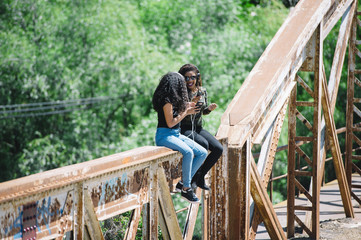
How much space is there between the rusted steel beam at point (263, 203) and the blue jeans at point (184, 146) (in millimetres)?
735

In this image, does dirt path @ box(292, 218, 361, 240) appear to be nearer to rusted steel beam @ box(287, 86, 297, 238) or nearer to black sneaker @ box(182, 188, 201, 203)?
rusted steel beam @ box(287, 86, 297, 238)

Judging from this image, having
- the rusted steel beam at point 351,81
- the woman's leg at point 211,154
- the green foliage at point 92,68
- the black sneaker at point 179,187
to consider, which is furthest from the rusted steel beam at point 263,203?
the green foliage at point 92,68

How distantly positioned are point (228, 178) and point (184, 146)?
0.74 metres

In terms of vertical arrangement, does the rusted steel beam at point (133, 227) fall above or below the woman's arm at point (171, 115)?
below

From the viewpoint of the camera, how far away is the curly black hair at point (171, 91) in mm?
3896

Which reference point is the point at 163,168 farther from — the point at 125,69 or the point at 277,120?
the point at 125,69

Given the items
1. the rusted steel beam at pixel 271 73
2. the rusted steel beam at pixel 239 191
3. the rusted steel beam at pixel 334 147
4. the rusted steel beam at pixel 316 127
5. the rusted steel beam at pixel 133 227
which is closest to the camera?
the rusted steel beam at pixel 133 227

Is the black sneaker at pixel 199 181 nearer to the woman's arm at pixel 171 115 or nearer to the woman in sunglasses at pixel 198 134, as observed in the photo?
the woman in sunglasses at pixel 198 134

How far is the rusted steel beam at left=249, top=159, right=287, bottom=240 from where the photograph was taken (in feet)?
15.6

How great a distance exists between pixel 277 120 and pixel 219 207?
130cm

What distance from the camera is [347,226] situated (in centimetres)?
726

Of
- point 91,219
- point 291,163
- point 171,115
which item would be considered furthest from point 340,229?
point 91,219

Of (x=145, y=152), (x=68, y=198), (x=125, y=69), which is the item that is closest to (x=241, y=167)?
(x=145, y=152)

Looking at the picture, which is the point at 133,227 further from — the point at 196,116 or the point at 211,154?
the point at 196,116
